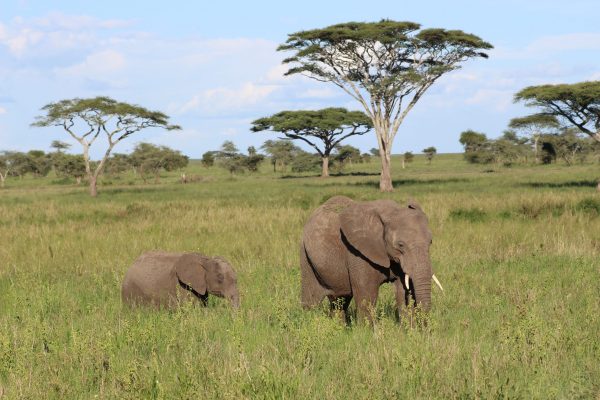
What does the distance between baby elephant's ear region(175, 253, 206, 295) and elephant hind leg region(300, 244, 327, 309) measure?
117 cm

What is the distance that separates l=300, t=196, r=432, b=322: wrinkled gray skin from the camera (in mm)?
5094

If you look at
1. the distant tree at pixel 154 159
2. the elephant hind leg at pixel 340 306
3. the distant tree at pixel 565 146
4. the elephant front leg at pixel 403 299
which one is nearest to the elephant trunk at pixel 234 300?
the elephant hind leg at pixel 340 306

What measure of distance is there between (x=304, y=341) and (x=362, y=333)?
0.77 m

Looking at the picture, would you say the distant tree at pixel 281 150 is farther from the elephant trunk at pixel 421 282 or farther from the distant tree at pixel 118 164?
the elephant trunk at pixel 421 282

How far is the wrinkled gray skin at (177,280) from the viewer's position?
676 cm

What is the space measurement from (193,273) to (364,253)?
7.43 feet

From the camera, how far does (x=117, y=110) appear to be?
4312 cm

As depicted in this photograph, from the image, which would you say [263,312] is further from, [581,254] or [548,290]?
[581,254]

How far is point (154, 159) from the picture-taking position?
79.1m

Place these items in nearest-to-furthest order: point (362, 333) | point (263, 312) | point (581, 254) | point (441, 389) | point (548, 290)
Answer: point (441, 389)
point (362, 333)
point (263, 312)
point (548, 290)
point (581, 254)

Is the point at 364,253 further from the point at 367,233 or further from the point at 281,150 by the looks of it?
the point at 281,150

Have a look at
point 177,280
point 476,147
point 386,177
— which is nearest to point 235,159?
point 476,147

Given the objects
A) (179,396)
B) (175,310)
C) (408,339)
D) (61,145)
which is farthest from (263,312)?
(61,145)

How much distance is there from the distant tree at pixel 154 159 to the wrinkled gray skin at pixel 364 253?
71.3 metres
